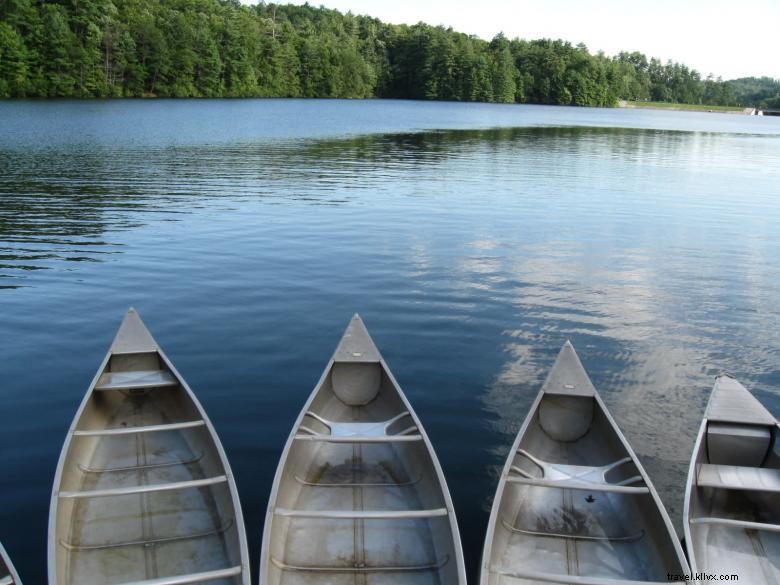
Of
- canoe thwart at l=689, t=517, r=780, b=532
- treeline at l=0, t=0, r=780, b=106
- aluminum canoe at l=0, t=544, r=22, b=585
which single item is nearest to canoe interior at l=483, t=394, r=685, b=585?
canoe thwart at l=689, t=517, r=780, b=532

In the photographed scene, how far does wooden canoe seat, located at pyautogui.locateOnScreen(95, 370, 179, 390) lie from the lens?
11.5m

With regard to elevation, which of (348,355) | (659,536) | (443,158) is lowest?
(659,536)

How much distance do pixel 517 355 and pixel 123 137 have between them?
162 feet

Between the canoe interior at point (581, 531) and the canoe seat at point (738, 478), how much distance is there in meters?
1.14

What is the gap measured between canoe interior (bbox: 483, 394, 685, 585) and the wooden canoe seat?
631 centimetres

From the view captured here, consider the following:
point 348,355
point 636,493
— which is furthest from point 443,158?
point 636,493

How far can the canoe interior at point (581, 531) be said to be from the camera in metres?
8.00

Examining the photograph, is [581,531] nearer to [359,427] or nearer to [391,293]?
[359,427]

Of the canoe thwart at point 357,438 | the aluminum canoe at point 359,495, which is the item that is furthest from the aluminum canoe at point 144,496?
the canoe thwart at point 357,438

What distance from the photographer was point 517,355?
1554cm

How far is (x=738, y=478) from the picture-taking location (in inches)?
376

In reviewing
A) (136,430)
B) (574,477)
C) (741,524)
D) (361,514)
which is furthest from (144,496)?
(741,524)

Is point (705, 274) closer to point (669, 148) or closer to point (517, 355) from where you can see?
point (517, 355)

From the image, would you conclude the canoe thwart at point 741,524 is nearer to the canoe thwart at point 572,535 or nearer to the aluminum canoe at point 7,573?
the canoe thwart at point 572,535
